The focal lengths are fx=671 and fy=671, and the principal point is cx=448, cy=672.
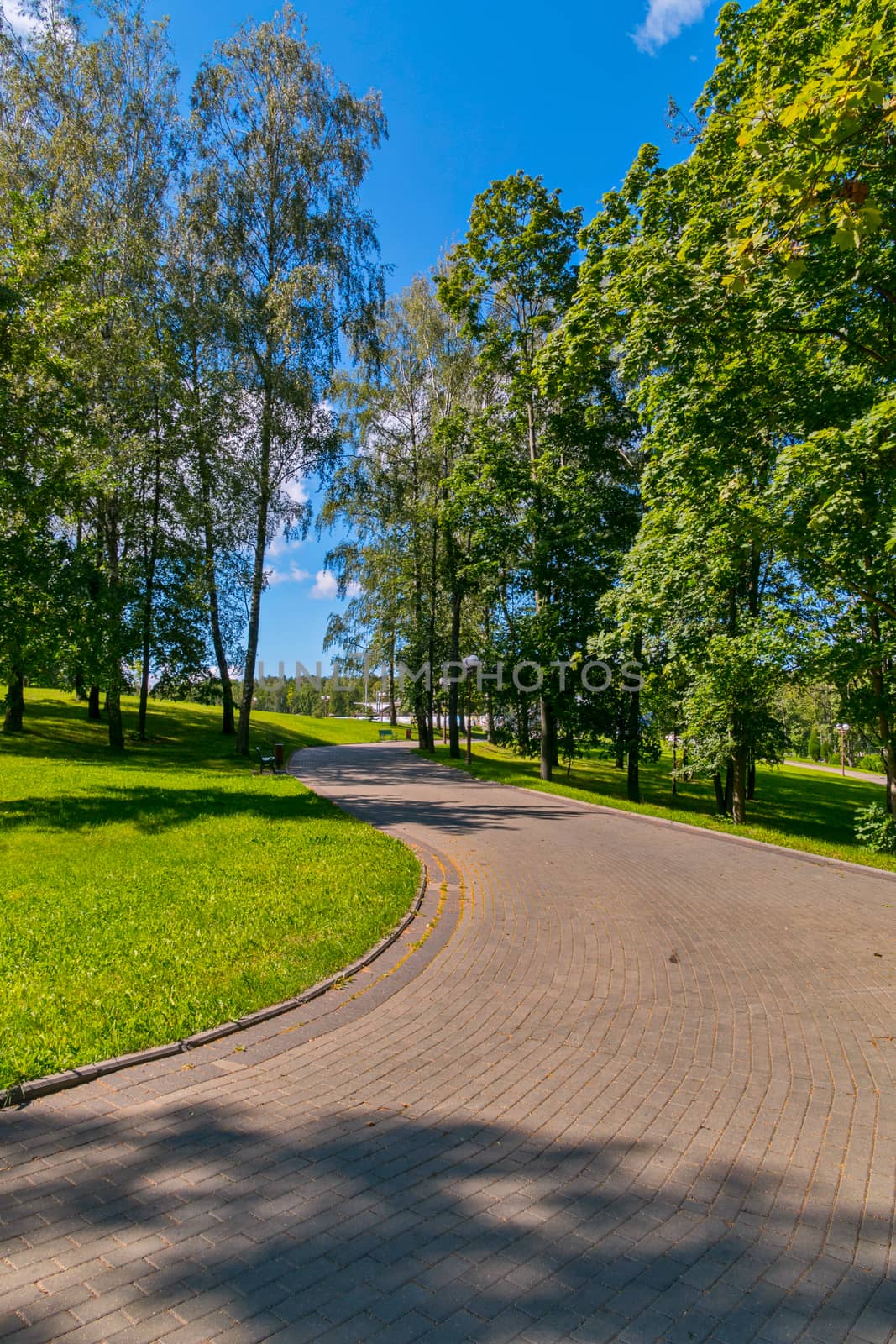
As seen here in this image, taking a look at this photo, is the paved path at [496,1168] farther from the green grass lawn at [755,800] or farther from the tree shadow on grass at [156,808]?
the tree shadow on grass at [156,808]

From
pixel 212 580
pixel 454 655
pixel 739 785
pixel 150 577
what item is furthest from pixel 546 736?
pixel 150 577

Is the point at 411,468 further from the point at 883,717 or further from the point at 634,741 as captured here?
the point at 883,717

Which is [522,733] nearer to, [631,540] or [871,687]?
[631,540]

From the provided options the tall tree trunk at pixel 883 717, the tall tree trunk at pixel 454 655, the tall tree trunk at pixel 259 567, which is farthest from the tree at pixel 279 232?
the tall tree trunk at pixel 883 717

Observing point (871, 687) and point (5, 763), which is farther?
point (5, 763)

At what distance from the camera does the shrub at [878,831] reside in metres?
11.5

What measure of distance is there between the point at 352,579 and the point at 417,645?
4334mm

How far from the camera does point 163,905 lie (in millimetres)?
6887

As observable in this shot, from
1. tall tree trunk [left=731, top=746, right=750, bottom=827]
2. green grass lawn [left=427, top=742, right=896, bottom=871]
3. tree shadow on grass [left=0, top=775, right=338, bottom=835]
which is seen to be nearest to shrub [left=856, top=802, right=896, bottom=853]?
green grass lawn [left=427, top=742, right=896, bottom=871]

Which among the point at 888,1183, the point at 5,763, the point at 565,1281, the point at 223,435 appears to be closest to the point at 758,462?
the point at 888,1183

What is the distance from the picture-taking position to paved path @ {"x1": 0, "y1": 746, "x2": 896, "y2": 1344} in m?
2.44

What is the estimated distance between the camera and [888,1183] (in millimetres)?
3170

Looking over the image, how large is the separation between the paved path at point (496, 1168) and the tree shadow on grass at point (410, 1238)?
12 millimetres

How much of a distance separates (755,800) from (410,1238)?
2538 cm
